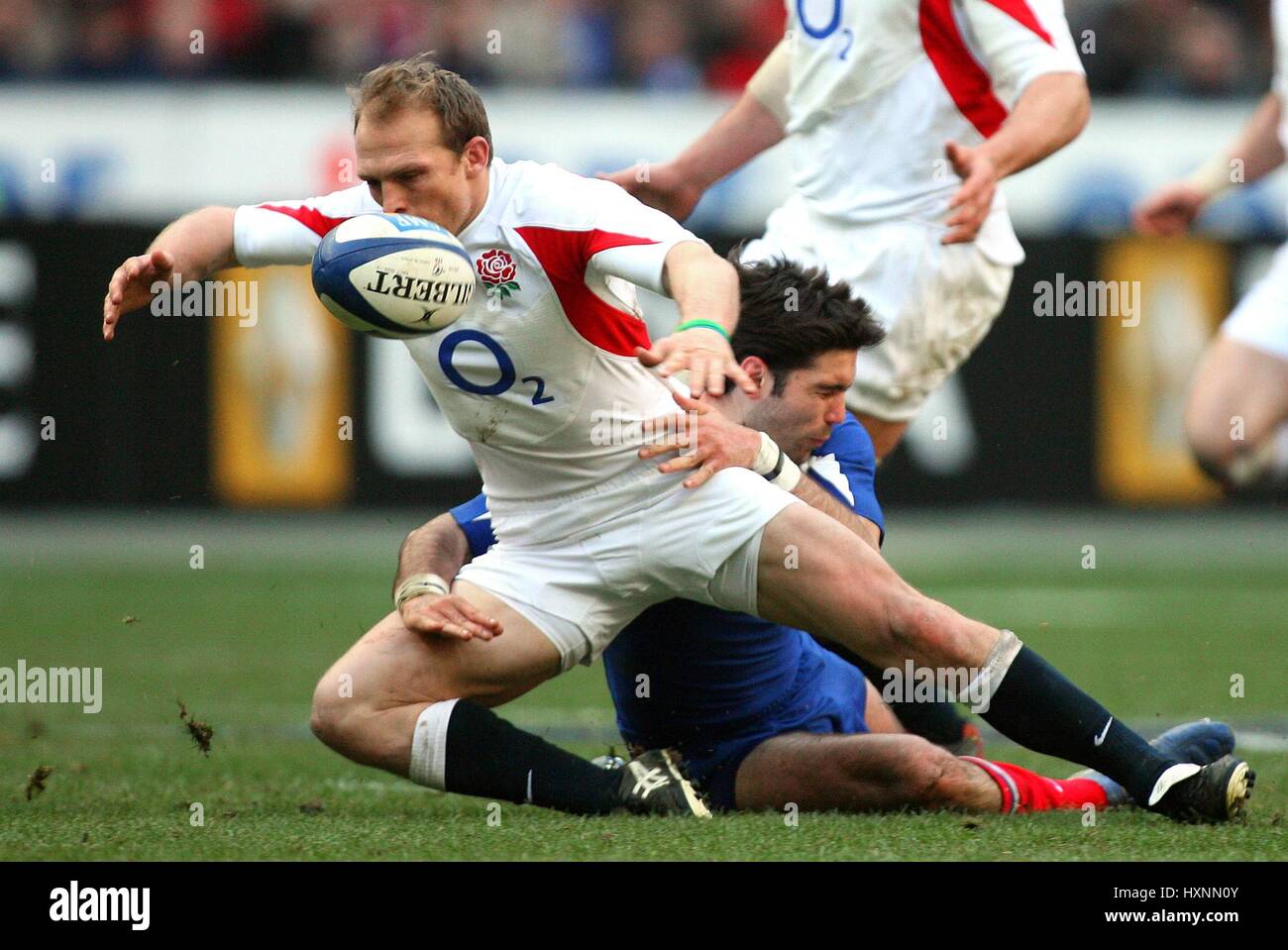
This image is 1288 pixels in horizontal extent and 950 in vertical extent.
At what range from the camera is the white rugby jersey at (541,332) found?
4.33 m

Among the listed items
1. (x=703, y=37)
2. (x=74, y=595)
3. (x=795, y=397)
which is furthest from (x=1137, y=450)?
(x=795, y=397)

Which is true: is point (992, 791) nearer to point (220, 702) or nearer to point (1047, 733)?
point (1047, 733)

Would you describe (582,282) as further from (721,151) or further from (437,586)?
(721,151)

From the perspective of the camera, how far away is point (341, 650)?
8.47 m

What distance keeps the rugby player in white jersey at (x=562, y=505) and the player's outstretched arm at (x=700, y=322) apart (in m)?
0.09

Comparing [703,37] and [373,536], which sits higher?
[703,37]

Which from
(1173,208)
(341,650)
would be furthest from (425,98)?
(341,650)

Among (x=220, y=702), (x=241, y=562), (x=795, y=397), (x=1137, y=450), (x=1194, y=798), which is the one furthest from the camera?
(x=1137, y=450)

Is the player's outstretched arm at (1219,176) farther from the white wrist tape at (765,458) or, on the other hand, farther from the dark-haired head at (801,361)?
the white wrist tape at (765,458)

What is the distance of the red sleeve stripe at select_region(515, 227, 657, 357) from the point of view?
14.0ft

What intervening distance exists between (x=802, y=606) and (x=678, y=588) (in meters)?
0.32

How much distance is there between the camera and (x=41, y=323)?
39.8 feet

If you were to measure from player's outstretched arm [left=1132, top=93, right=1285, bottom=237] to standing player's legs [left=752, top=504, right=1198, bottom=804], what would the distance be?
1.82 metres

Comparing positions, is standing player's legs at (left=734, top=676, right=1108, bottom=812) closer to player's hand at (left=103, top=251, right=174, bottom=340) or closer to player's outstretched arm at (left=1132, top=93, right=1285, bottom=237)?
player's hand at (left=103, top=251, right=174, bottom=340)
